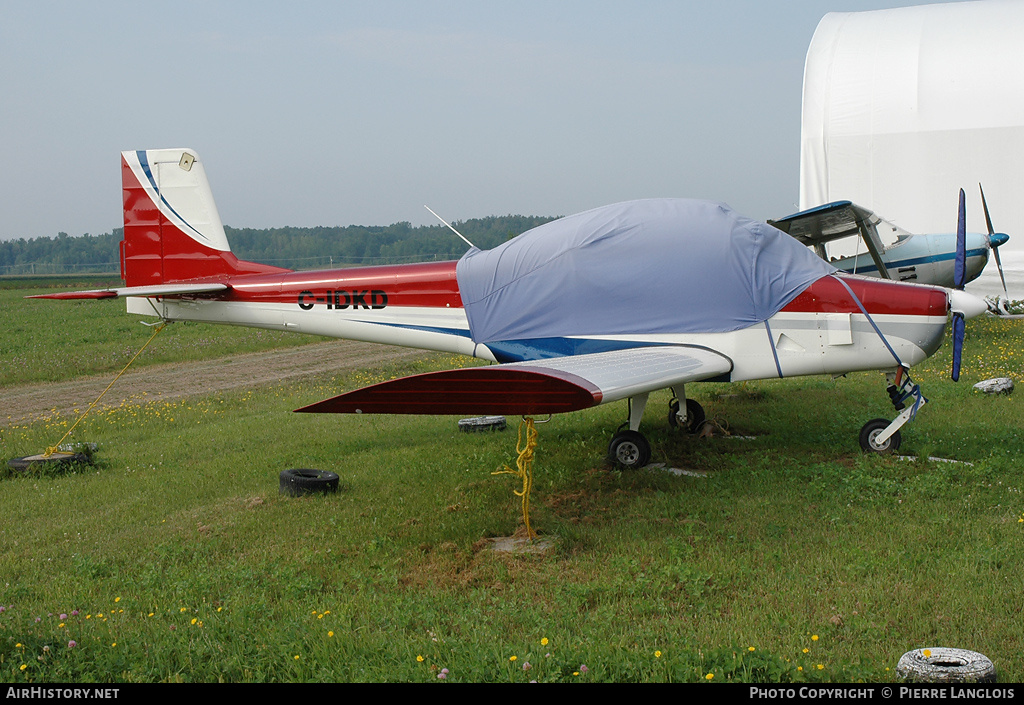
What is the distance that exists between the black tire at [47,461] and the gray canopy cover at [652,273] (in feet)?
16.3

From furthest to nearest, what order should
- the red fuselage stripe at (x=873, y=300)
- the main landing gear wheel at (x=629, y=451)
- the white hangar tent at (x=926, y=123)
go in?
the white hangar tent at (x=926, y=123) < the main landing gear wheel at (x=629, y=451) < the red fuselage stripe at (x=873, y=300)

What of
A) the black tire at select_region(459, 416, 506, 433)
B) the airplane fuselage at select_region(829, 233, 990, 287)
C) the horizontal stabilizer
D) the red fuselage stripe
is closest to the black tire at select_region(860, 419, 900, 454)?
the red fuselage stripe

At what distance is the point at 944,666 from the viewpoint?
3.55 metres

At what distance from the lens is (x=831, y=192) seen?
23766 mm

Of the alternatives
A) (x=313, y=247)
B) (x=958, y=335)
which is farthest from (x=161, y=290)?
(x=313, y=247)

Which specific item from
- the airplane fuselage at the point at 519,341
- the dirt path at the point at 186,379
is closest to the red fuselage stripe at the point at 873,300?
the airplane fuselage at the point at 519,341

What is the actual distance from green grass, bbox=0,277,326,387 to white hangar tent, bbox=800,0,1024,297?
17.0 metres

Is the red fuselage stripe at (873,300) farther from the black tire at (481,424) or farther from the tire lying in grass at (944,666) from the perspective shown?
the tire lying in grass at (944,666)

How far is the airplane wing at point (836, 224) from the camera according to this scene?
44.5ft

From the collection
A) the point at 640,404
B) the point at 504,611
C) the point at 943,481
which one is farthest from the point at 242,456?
the point at 943,481

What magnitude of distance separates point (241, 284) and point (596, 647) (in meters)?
7.08

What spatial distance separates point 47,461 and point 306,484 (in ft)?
11.5

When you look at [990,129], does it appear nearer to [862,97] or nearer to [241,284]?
[862,97]

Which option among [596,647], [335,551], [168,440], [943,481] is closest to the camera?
[596,647]
